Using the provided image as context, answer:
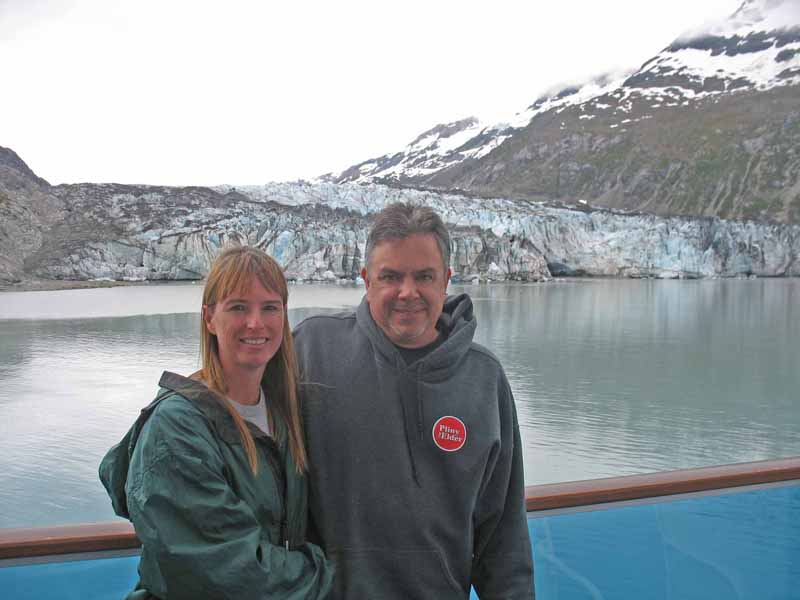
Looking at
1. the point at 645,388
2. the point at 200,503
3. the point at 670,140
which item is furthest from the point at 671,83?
the point at 200,503

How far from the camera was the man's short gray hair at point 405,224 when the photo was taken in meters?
0.94

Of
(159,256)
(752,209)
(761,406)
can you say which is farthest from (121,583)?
(752,209)

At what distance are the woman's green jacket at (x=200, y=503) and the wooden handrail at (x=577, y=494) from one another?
4.7 inches

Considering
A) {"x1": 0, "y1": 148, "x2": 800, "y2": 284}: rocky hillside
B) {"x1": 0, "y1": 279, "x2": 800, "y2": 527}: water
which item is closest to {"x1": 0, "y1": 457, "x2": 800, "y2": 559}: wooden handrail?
{"x1": 0, "y1": 279, "x2": 800, "y2": 527}: water

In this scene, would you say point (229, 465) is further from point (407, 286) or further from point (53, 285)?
point (53, 285)

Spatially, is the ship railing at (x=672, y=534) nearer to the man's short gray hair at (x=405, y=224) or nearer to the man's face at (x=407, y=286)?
the man's face at (x=407, y=286)

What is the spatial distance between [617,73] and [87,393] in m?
110

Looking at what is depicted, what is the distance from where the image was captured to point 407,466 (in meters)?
0.92

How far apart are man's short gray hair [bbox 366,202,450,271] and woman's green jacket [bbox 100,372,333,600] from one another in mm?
328

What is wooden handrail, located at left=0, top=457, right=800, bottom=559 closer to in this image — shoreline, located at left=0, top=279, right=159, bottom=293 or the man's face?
the man's face

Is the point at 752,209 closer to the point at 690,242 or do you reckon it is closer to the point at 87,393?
the point at 690,242

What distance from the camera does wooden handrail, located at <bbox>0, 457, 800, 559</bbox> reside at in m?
0.88

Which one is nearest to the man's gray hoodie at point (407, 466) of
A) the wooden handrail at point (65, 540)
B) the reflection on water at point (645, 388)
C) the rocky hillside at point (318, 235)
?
the wooden handrail at point (65, 540)

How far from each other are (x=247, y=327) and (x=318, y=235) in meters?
21.7
